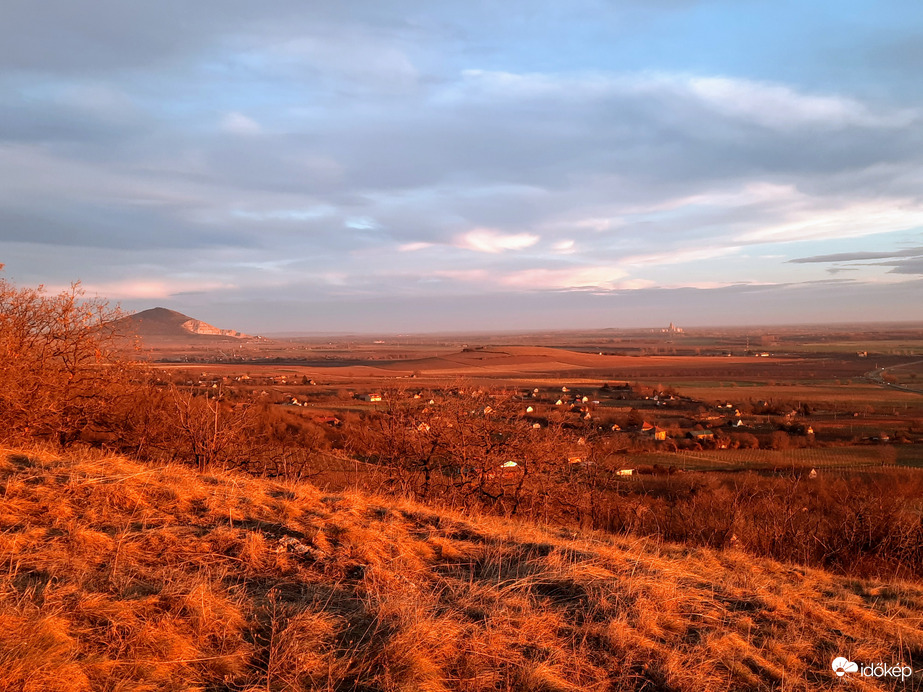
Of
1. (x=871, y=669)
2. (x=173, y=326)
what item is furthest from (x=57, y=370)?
(x=173, y=326)

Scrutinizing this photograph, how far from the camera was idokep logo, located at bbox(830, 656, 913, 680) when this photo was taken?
3946 millimetres

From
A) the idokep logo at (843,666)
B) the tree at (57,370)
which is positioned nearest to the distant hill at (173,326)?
the tree at (57,370)

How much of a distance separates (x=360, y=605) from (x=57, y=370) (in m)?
10.4

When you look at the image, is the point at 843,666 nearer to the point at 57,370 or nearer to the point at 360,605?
the point at 360,605

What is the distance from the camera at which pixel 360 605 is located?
12.7ft

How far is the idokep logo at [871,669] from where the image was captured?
155 inches

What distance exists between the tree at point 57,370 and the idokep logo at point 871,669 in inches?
479

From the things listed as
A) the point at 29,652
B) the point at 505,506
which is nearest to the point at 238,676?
the point at 29,652

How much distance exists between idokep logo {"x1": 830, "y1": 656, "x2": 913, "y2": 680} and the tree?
12166 millimetres

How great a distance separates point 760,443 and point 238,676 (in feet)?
127

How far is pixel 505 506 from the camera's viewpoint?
36.3ft

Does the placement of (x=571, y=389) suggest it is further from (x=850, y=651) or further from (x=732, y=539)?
(x=850, y=651)

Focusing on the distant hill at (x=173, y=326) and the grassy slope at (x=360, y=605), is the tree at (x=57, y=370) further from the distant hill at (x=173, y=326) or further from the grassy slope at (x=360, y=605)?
the distant hill at (x=173, y=326)

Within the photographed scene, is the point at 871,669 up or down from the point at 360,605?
down
